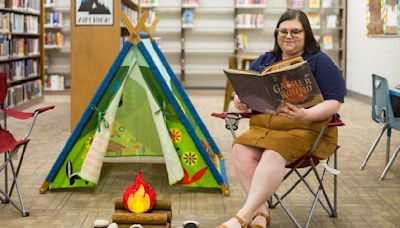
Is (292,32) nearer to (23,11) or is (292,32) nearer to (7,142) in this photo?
(7,142)

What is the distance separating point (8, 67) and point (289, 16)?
568 centimetres

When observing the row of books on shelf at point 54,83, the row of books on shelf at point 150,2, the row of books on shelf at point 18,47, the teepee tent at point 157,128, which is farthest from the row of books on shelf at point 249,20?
the teepee tent at point 157,128

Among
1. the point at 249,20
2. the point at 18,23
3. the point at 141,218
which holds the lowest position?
the point at 141,218

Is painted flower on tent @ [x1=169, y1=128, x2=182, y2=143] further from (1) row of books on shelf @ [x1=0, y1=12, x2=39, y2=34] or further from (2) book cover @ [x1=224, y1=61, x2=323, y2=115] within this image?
(1) row of books on shelf @ [x1=0, y1=12, x2=39, y2=34]

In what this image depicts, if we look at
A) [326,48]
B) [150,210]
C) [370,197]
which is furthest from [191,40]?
[150,210]

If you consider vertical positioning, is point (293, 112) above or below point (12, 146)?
above

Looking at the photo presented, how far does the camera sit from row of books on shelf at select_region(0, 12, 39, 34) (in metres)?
7.49

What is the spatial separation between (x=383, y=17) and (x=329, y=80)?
19.2ft

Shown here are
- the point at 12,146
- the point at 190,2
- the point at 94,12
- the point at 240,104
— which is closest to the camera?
the point at 240,104

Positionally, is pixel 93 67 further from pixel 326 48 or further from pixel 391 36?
pixel 326 48

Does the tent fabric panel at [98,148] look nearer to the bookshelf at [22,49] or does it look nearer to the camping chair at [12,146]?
the camping chair at [12,146]

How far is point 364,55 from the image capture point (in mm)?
9742

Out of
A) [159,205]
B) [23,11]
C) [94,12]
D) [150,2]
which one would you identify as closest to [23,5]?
[23,11]

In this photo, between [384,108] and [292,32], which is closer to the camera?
[292,32]
